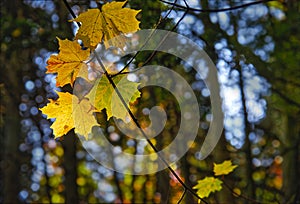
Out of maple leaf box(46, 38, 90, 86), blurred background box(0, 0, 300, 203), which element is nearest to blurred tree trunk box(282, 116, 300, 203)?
blurred background box(0, 0, 300, 203)

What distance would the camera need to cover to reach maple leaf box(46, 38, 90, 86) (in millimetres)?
658

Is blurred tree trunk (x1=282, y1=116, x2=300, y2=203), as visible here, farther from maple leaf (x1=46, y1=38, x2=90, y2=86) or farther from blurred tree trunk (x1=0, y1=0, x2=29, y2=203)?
maple leaf (x1=46, y1=38, x2=90, y2=86)

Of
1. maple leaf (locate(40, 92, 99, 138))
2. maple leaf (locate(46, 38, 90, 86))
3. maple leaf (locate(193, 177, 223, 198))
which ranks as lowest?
maple leaf (locate(193, 177, 223, 198))

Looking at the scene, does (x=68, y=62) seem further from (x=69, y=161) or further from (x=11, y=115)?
(x=11, y=115)

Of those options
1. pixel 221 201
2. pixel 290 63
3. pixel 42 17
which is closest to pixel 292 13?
pixel 290 63

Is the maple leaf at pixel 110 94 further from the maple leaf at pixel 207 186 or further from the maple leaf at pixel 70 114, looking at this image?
the maple leaf at pixel 207 186

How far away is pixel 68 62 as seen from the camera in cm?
68

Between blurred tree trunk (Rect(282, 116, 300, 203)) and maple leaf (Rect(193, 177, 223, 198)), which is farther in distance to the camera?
blurred tree trunk (Rect(282, 116, 300, 203))

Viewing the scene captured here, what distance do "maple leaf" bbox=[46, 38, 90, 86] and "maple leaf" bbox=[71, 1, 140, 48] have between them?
3cm

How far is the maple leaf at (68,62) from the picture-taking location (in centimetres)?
66

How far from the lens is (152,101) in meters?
2.22

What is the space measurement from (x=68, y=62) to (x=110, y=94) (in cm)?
10

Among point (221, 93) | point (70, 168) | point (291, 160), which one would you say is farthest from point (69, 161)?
point (291, 160)

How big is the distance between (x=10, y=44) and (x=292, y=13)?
1.60 metres
